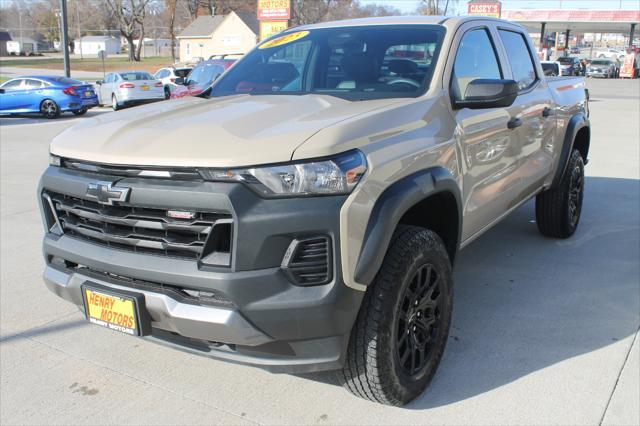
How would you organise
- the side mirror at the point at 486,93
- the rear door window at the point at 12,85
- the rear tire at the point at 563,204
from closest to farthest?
the side mirror at the point at 486,93
the rear tire at the point at 563,204
the rear door window at the point at 12,85

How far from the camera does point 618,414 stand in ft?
9.68

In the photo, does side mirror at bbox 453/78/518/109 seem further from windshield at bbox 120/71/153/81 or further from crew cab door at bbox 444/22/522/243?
windshield at bbox 120/71/153/81

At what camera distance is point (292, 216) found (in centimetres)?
240

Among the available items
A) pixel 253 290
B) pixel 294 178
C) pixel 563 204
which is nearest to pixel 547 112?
pixel 563 204

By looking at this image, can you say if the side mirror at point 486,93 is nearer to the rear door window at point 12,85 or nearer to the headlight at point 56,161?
the headlight at point 56,161

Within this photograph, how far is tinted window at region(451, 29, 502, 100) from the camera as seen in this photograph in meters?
3.56

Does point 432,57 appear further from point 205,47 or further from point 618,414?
point 205,47

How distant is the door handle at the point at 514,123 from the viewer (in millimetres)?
4078

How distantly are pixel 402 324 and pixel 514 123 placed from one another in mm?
1888

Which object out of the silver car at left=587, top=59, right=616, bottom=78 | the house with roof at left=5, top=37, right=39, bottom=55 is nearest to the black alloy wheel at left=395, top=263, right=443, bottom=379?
the silver car at left=587, top=59, right=616, bottom=78

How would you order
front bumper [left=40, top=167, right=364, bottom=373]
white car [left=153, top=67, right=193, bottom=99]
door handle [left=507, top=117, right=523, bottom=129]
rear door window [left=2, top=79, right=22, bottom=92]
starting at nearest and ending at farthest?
front bumper [left=40, top=167, right=364, bottom=373], door handle [left=507, top=117, right=523, bottom=129], rear door window [left=2, top=79, right=22, bottom=92], white car [left=153, top=67, right=193, bottom=99]

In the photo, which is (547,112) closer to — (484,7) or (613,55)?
(484,7)

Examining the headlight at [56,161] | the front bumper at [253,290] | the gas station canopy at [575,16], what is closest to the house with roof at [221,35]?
the gas station canopy at [575,16]

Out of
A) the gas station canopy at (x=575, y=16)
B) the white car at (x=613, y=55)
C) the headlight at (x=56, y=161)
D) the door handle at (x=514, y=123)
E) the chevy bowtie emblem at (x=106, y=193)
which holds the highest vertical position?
the gas station canopy at (x=575, y=16)
